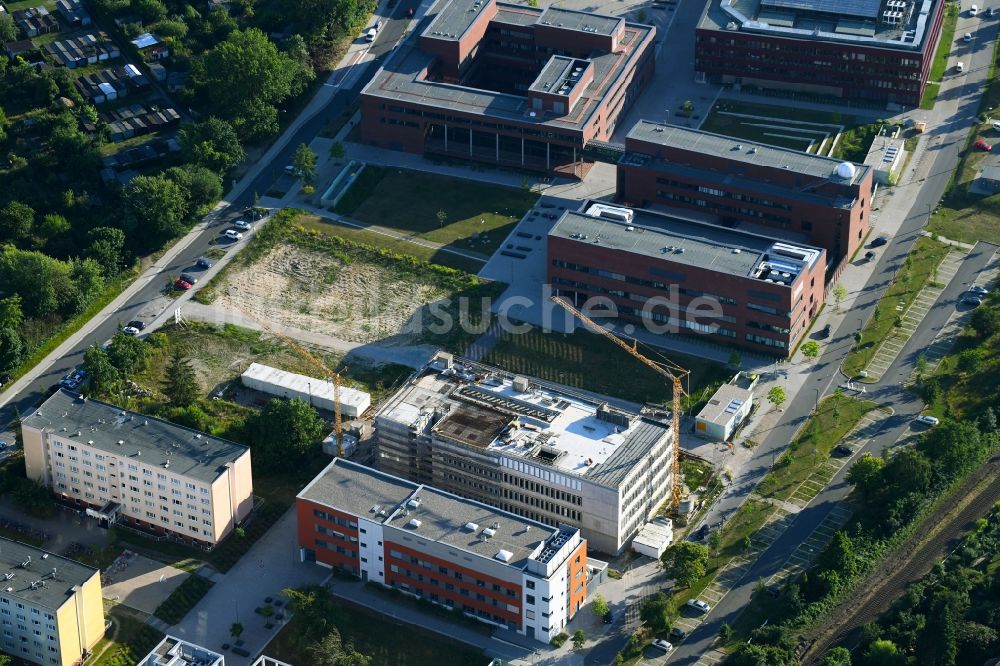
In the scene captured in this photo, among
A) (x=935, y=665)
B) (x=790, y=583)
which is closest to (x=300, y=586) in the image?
(x=790, y=583)

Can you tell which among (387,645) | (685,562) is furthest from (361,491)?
(685,562)

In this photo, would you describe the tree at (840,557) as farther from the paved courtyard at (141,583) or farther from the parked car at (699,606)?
the paved courtyard at (141,583)

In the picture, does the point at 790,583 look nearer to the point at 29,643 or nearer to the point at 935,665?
the point at 935,665

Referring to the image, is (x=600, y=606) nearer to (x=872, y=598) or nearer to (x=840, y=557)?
(x=840, y=557)

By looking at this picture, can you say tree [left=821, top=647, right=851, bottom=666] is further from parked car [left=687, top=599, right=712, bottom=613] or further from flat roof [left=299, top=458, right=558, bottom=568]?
flat roof [left=299, top=458, right=558, bottom=568]

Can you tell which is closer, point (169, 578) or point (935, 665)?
point (935, 665)

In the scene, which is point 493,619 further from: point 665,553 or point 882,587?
point 882,587
